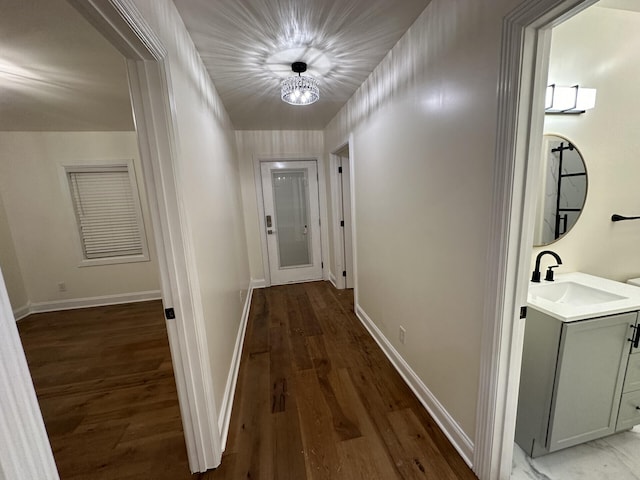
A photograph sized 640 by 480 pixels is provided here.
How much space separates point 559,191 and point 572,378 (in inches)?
44.4

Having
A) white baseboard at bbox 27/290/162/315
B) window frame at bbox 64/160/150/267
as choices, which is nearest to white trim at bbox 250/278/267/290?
white baseboard at bbox 27/290/162/315

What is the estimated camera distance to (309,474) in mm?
1348

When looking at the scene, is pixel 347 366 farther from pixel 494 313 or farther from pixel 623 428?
pixel 623 428

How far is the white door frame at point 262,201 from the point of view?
378cm

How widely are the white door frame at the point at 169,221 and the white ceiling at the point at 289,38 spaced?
534 millimetres

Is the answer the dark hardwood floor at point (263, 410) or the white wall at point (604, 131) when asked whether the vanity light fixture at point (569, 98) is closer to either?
the white wall at point (604, 131)

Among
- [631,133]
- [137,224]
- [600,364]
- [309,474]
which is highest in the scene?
[631,133]

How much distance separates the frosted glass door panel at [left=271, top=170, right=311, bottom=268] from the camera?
395cm

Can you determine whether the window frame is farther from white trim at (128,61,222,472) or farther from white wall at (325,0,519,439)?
white wall at (325,0,519,439)

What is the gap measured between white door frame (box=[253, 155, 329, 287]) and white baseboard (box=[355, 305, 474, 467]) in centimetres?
192

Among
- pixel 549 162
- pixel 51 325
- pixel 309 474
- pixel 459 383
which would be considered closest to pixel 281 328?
pixel 309 474

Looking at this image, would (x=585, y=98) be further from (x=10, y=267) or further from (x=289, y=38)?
(x=10, y=267)

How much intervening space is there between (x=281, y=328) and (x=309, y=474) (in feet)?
5.07

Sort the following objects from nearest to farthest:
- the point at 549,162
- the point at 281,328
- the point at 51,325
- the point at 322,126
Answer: the point at 549,162 → the point at 281,328 → the point at 51,325 → the point at 322,126
